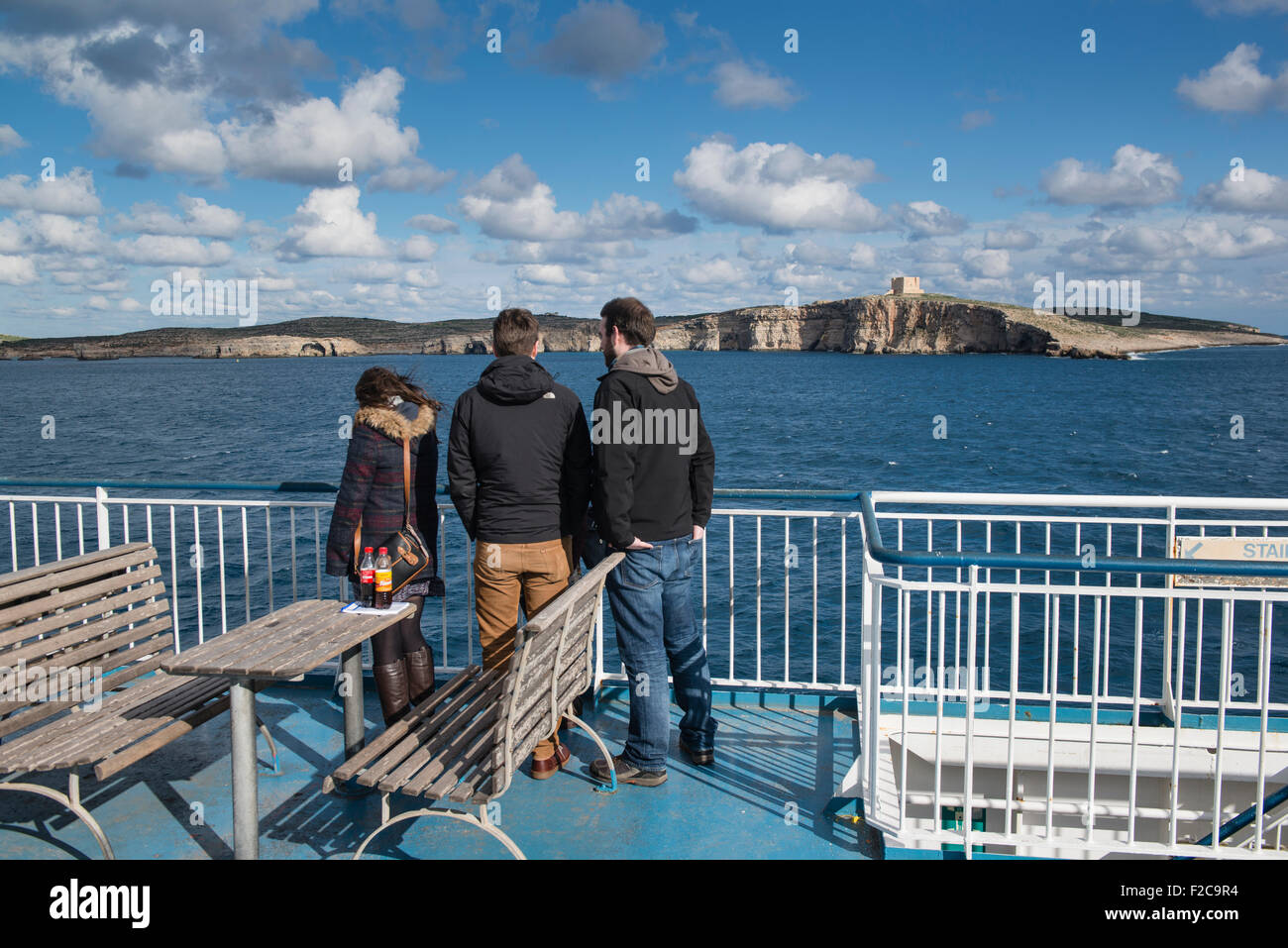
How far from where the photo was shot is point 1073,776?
5805 mm

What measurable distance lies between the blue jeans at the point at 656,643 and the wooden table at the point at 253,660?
1054 millimetres

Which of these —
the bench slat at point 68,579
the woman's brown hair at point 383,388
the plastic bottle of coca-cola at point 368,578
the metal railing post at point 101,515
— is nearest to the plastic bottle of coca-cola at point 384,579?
the plastic bottle of coca-cola at point 368,578

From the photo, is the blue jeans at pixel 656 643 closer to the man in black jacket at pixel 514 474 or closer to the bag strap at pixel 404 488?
the man in black jacket at pixel 514 474

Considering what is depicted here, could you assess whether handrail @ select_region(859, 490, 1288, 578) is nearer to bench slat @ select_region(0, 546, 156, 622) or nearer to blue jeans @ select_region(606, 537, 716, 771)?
blue jeans @ select_region(606, 537, 716, 771)

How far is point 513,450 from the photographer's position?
13.6ft

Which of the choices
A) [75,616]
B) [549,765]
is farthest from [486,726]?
[75,616]

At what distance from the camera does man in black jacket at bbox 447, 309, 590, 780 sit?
163 inches

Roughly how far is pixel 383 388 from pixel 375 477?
423mm

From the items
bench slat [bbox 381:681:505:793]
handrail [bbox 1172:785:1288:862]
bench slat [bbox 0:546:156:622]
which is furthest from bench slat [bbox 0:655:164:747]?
handrail [bbox 1172:785:1288:862]

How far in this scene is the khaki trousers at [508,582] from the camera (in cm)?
425

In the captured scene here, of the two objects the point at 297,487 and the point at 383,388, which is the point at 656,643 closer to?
the point at 383,388
